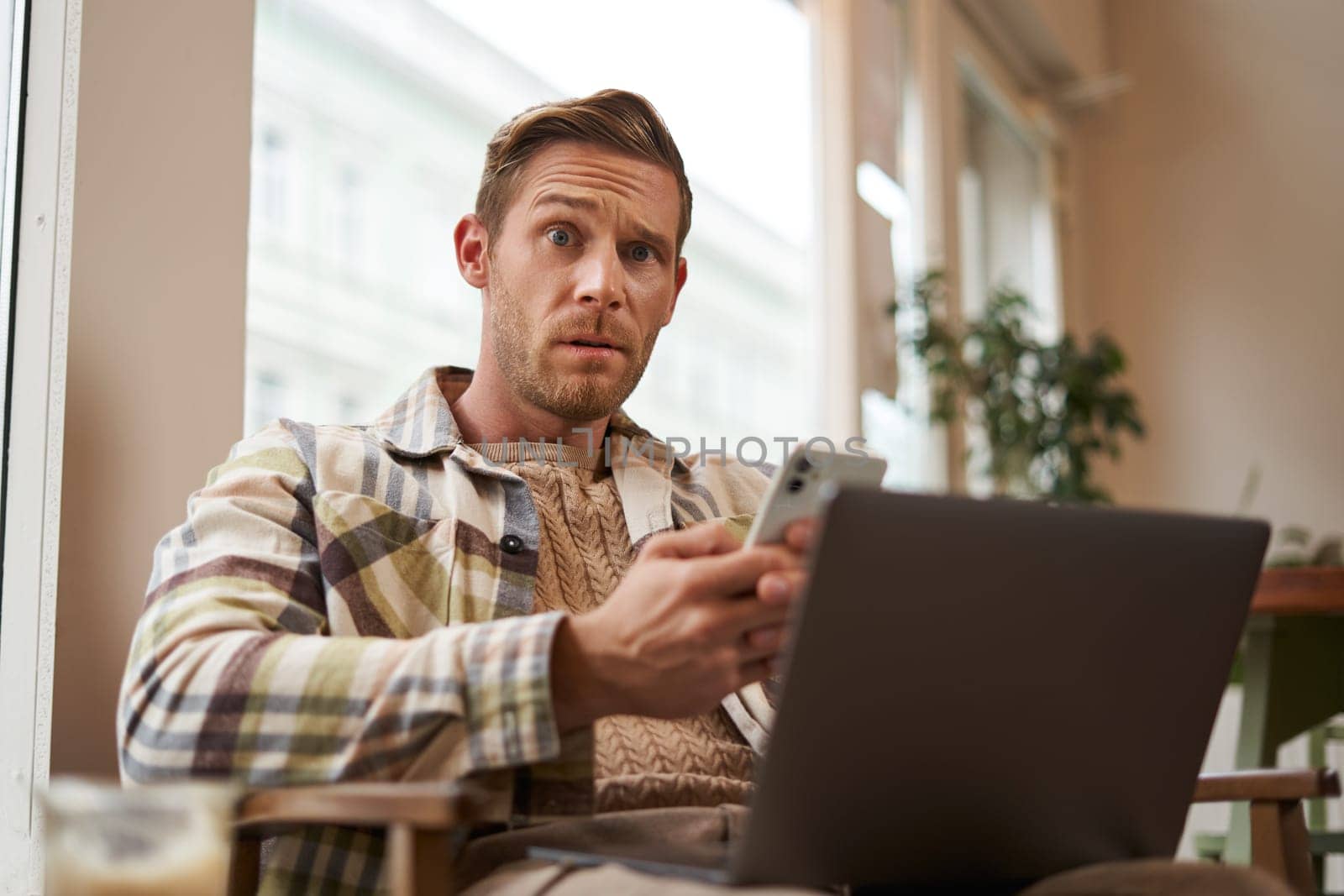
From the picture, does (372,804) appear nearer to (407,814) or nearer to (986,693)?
(407,814)

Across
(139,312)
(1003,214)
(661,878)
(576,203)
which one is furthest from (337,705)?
(1003,214)

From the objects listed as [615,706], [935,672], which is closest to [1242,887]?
[935,672]

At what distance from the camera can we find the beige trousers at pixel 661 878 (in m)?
0.91

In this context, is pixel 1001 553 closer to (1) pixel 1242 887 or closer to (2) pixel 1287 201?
(1) pixel 1242 887

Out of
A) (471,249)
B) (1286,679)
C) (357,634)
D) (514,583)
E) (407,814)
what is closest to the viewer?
(407,814)

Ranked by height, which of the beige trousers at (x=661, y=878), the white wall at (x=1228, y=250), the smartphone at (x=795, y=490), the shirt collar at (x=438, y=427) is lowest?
the beige trousers at (x=661, y=878)

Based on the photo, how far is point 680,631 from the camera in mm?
925

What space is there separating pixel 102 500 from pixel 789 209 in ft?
6.55

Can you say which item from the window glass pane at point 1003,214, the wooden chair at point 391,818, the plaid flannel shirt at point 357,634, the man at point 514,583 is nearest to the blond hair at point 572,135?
the man at point 514,583

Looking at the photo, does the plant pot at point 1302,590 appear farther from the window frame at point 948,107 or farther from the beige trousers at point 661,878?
the window frame at point 948,107

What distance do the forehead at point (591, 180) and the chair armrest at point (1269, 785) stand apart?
805mm

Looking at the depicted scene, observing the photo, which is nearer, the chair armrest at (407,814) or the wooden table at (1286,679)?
the chair armrest at (407,814)

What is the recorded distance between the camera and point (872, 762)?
83 cm

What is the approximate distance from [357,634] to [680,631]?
0.35 m
